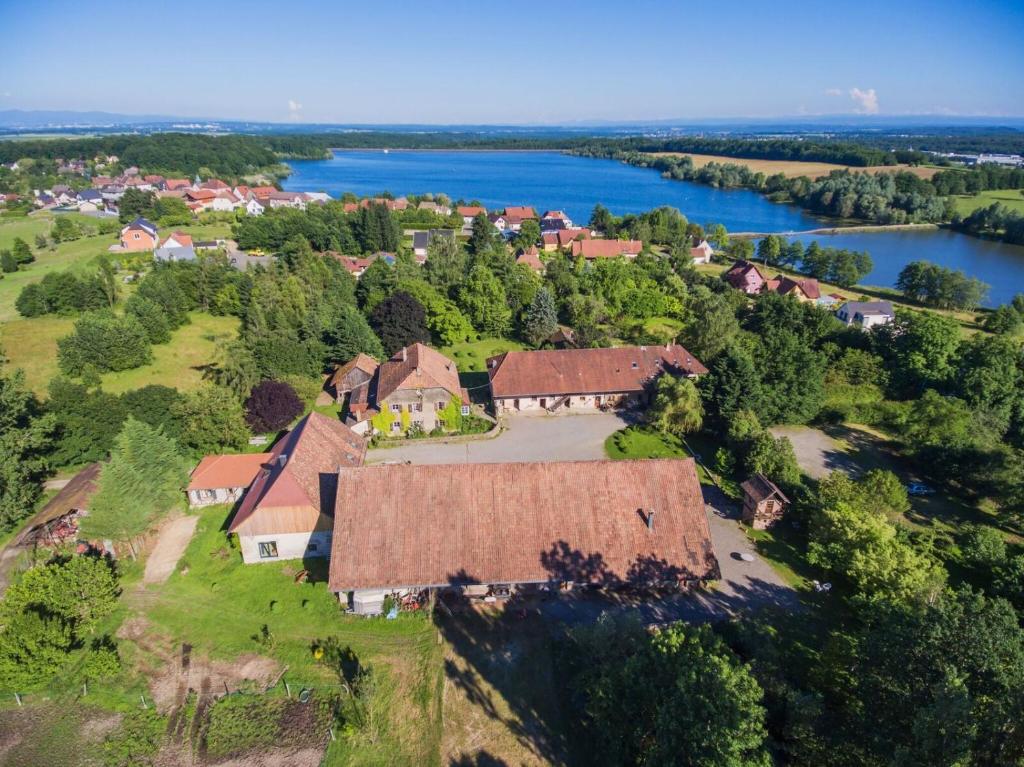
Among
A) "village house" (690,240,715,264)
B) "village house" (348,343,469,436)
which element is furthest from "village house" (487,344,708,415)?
"village house" (690,240,715,264)

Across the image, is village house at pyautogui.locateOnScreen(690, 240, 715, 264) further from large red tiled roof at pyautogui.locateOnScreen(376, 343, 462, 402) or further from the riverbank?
large red tiled roof at pyautogui.locateOnScreen(376, 343, 462, 402)

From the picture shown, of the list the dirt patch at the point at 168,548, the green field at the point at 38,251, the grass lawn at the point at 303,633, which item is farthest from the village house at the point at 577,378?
the green field at the point at 38,251

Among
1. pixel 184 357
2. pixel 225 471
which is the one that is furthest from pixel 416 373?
pixel 184 357

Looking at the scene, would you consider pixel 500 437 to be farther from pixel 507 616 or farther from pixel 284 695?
pixel 284 695

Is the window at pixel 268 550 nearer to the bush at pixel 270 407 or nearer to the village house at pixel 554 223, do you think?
the bush at pixel 270 407

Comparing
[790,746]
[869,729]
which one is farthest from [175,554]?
[869,729]

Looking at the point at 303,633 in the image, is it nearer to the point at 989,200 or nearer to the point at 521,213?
the point at 521,213
